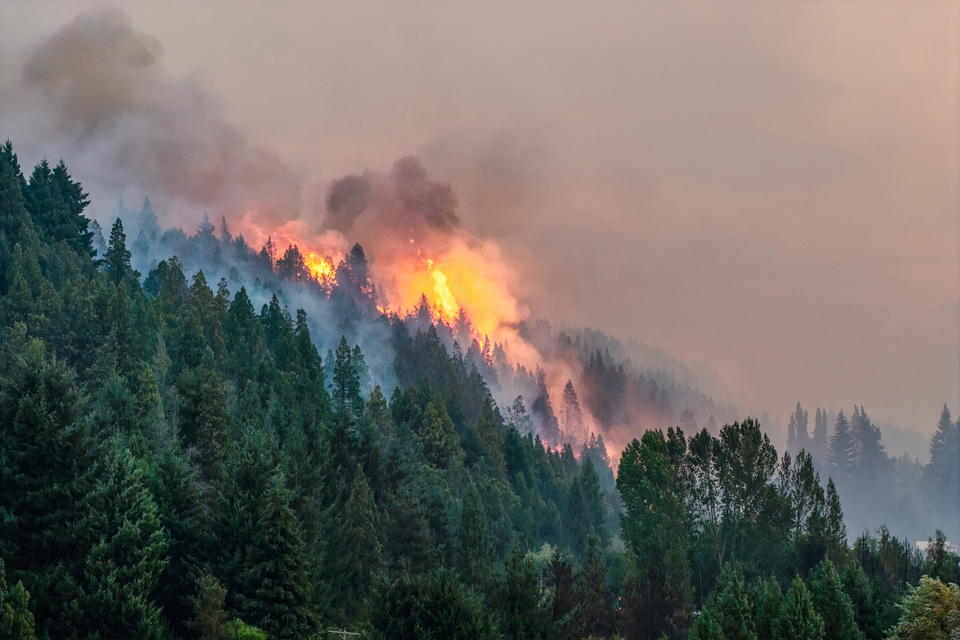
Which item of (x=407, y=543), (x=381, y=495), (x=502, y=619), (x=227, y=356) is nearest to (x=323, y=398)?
(x=227, y=356)

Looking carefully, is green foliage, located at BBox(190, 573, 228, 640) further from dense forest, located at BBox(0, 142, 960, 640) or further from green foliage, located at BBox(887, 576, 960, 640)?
green foliage, located at BBox(887, 576, 960, 640)

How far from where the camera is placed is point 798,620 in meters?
58.3

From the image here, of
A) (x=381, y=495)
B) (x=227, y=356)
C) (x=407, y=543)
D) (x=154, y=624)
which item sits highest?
(x=227, y=356)

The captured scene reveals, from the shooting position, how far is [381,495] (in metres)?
89.9

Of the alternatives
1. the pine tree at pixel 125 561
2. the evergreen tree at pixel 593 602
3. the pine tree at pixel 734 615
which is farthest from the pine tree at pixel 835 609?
the pine tree at pixel 125 561

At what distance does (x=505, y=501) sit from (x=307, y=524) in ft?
189

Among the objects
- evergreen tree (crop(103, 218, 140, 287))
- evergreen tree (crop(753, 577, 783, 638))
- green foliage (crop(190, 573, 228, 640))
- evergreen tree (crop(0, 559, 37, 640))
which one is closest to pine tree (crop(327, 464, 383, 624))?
green foliage (crop(190, 573, 228, 640))

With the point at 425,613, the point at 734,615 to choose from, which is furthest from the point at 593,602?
the point at 425,613

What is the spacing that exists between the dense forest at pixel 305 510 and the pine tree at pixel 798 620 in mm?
181

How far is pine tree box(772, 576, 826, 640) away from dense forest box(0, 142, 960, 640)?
181mm

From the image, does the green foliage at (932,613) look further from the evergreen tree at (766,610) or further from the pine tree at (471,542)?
the pine tree at (471,542)

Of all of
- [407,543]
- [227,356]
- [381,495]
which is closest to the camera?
[407,543]

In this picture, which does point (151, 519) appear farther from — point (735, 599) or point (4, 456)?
point (735, 599)

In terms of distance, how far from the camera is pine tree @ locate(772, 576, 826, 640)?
189 feet
